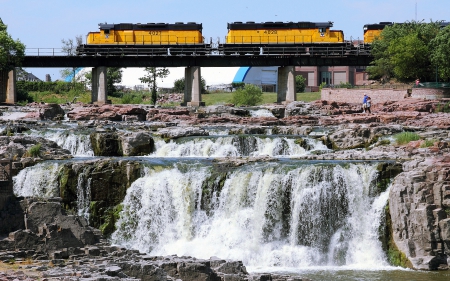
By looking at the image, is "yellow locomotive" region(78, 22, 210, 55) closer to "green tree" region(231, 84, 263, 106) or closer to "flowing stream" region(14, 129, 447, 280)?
"green tree" region(231, 84, 263, 106)

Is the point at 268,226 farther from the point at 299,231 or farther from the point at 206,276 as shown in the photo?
the point at 206,276

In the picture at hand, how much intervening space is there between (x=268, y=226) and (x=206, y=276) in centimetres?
1046

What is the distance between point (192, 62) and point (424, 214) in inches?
1644

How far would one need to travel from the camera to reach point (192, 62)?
71.1 meters

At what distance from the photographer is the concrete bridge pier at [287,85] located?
70.3 m

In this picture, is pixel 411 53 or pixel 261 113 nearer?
pixel 261 113

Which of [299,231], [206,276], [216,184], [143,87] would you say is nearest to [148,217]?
[216,184]

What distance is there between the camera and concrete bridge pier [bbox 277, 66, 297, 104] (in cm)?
7031

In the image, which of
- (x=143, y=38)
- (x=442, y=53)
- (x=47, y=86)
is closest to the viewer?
(x=442, y=53)

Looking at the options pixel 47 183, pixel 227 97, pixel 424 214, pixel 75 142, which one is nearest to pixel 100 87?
pixel 227 97

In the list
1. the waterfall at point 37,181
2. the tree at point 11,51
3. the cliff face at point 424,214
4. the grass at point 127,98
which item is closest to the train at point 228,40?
the tree at point 11,51

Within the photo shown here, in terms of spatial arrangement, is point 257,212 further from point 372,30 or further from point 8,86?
point 372,30

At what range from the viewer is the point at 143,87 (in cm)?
10656

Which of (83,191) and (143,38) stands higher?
(143,38)
